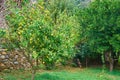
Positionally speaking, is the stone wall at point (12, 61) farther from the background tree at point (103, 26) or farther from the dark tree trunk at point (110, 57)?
the dark tree trunk at point (110, 57)

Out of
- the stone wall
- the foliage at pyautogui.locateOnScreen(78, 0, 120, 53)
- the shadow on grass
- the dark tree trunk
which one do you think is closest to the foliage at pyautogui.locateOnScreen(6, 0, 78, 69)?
the shadow on grass

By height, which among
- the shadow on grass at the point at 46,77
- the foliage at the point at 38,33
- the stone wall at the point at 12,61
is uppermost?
the foliage at the point at 38,33

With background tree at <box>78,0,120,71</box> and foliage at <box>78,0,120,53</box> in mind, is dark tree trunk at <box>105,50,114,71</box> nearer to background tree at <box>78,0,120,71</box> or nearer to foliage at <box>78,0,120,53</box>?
background tree at <box>78,0,120,71</box>

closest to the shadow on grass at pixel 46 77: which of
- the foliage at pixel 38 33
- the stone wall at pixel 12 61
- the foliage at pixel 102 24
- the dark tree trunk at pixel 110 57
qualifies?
the stone wall at pixel 12 61

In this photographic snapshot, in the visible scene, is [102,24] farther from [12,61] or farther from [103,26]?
[12,61]

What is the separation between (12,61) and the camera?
13164 millimetres

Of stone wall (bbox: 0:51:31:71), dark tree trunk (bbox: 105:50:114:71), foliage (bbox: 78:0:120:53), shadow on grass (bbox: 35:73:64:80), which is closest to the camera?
shadow on grass (bbox: 35:73:64:80)

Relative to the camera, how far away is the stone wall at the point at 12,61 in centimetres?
1287

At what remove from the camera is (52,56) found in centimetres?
859

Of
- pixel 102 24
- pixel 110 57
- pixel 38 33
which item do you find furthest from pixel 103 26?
pixel 38 33

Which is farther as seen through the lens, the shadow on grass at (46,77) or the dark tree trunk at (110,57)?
the dark tree trunk at (110,57)

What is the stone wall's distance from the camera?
1287cm

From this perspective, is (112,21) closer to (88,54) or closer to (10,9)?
(88,54)

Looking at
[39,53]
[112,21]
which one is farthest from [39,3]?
[112,21]
